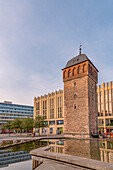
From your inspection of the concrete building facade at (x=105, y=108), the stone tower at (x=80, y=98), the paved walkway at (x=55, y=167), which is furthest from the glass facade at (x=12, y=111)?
the paved walkway at (x=55, y=167)

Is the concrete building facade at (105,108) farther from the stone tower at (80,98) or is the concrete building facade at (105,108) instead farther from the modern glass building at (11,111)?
the modern glass building at (11,111)

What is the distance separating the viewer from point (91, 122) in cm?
3300

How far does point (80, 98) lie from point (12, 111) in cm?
7994

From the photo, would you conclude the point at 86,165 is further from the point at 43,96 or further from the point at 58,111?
the point at 43,96

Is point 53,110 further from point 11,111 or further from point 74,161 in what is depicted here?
point 74,161

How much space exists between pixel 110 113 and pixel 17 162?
42578 mm

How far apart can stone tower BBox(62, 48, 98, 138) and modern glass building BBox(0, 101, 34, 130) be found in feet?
233

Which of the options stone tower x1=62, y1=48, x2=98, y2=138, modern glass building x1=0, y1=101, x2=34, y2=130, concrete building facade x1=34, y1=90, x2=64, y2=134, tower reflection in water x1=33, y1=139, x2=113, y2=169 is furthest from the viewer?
modern glass building x1=0, y1=101, x2=34, y2=130

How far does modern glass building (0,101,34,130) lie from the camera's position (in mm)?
98062

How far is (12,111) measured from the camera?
104 m

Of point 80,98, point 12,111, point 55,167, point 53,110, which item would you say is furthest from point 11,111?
point 55,167

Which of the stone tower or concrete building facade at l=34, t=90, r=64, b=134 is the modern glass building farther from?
the stone tower

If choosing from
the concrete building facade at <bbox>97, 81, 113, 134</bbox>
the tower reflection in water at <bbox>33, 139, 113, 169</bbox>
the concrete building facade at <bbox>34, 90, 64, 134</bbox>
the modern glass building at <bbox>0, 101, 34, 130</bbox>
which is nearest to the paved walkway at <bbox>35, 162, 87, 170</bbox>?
the tower reflection in water at <bbox>33, 139, 113, 169</bbox>

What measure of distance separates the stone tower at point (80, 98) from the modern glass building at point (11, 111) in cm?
7090
